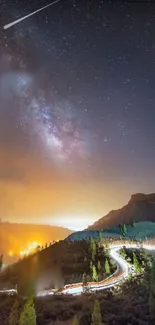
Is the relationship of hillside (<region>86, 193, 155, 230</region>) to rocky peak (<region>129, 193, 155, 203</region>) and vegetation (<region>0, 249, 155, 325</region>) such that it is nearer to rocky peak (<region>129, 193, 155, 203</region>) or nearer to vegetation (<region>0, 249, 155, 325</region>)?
rocky peak (<region>129, 193, 155, 203</region>)

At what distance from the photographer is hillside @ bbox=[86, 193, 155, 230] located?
155 m

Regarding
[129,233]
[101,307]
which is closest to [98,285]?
[101,307]

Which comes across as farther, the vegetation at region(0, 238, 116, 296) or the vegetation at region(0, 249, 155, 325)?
the vegetation at region(0, 238, 116, 296)

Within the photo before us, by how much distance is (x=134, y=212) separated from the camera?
162 meters

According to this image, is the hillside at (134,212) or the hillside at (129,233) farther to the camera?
the hillside at (134,212)

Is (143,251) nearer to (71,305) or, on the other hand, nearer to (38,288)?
(38,288)

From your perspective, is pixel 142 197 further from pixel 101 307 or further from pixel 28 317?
pixel 28 317

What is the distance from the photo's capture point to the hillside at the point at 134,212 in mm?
155375

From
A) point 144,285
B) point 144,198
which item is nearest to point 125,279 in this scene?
point 144,285

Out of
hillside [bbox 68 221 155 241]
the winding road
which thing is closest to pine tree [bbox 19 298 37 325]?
the winding road

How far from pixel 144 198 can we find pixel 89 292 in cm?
13224

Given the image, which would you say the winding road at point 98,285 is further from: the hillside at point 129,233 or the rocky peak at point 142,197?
the rocky peak at point 142,197

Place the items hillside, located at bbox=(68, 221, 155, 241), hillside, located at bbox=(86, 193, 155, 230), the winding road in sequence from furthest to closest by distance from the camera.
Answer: hillside, located at bbox=(86, 193, 155, 230), hillside, located at bbox=(68, 221, 155, 241), the winding road

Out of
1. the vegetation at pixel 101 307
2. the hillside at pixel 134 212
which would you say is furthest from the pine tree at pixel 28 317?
the hillside at pixel 134 212
